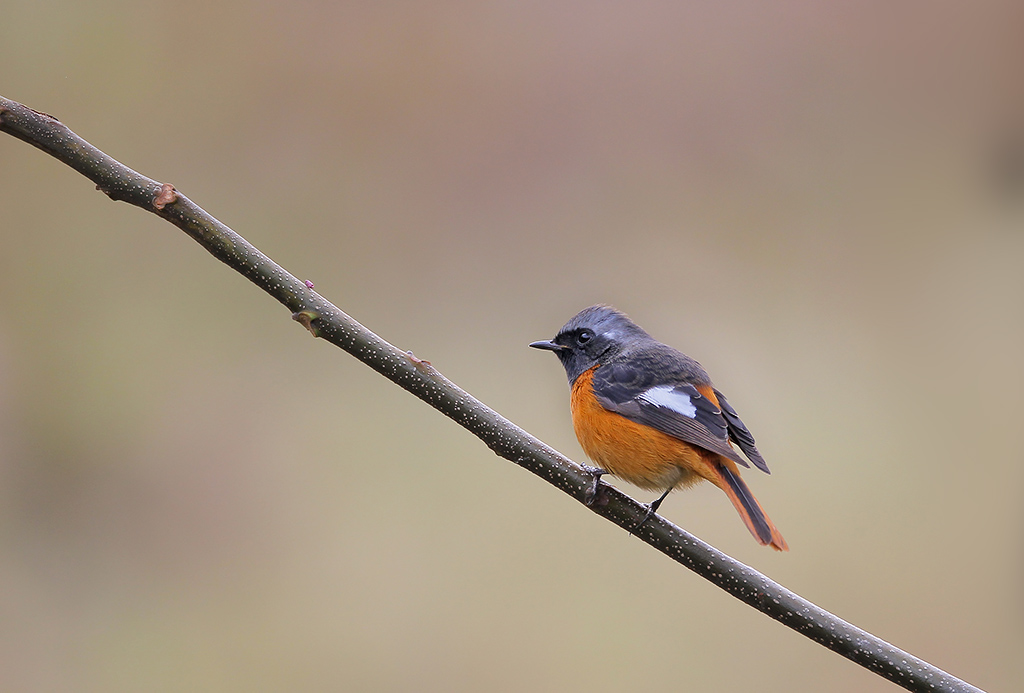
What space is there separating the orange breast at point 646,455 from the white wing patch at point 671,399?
0.07 meters

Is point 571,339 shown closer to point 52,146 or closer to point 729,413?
point 729,413

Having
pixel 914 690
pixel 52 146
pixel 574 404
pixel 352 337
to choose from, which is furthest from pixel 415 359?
pixel 914 690

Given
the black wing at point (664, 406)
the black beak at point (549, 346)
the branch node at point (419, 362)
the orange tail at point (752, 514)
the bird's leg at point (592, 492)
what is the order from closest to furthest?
the branch node at point (419, 362) < the bird's leg at point (592, 492) < the orange tail at point (752, 514) < the black wing at point (664, 406) < the black beak at point (549, 346)

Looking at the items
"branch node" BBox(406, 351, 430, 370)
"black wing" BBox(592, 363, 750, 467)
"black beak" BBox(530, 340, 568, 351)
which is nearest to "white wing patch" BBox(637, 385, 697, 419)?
"black wing" BBox(592, 363, 750, 467)

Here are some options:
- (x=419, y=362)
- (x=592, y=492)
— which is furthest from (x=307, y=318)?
(x=592, y=492)

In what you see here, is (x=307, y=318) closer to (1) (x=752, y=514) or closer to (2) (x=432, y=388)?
(2) (x=432, y=388)

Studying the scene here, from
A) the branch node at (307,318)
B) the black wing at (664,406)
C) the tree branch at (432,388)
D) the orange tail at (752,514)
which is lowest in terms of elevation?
the branch node at (307,318)

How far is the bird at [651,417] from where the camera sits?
1559 mm

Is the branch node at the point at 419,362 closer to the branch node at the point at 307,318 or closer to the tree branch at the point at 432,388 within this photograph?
the tree branch at the point at 432,388

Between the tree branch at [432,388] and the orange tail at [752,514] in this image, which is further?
the orange tail at [752,514]

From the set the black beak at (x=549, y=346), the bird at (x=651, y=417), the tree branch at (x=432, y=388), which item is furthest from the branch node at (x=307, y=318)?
the black beak at (x=549, y=346)

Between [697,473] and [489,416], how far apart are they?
0.60 meters

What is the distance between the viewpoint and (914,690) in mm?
1130

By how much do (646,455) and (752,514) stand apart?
261mm
